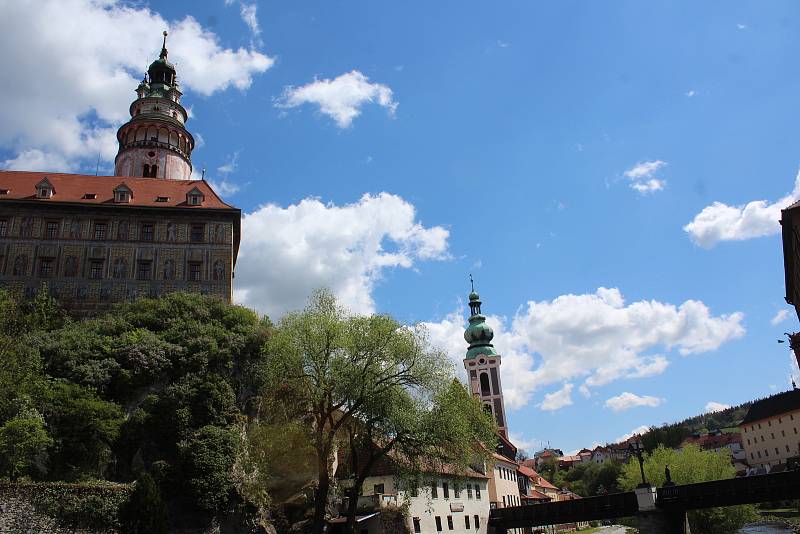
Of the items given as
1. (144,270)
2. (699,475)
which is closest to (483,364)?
(699,475)

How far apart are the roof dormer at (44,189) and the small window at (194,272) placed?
1096 cm

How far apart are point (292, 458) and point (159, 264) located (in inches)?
732

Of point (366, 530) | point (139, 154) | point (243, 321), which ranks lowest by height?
point (366, 530)

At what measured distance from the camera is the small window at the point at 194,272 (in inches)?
1672

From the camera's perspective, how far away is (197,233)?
145 ft

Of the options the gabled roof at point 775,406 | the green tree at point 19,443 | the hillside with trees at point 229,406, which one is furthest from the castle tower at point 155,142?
the gabled roof at point 775,406

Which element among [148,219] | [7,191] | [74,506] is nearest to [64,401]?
[74,506]

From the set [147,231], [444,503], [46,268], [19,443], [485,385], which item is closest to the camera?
[19,443]

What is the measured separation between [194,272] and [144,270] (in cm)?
325

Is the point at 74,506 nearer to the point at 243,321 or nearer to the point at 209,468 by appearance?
the point at 209,468

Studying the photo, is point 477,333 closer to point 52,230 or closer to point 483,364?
point 483,364

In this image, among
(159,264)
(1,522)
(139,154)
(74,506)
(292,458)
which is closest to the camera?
(1,522)

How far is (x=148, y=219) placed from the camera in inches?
1724

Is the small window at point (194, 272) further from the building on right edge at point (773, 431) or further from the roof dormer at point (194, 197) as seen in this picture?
the building on right edge at point (773, 431)
